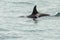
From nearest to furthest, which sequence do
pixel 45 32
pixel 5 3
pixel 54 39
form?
1. pixel 54 39
2. pixel 45 32
3. pixel 5 3

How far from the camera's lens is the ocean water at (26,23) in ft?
68.7

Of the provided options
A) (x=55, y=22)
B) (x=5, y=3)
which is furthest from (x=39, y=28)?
(x=5, y=3)

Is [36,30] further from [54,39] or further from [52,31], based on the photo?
[54,39]

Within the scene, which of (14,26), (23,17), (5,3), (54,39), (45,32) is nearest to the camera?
(54,39)

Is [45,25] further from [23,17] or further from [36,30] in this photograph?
[23,17]

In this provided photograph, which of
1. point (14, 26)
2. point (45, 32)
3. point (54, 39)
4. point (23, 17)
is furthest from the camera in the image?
point (23, 17)

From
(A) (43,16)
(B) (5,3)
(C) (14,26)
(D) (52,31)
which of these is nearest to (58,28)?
(D) (52,31)

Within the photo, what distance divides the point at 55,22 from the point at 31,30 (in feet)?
10.3

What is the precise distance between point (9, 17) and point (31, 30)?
5.23 metres

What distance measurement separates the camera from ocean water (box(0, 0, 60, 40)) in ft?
68.7

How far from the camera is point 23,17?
1069 inches

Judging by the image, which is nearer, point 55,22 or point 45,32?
point 45,32

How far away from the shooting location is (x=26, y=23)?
80.8 ft

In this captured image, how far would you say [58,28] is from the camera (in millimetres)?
22844
